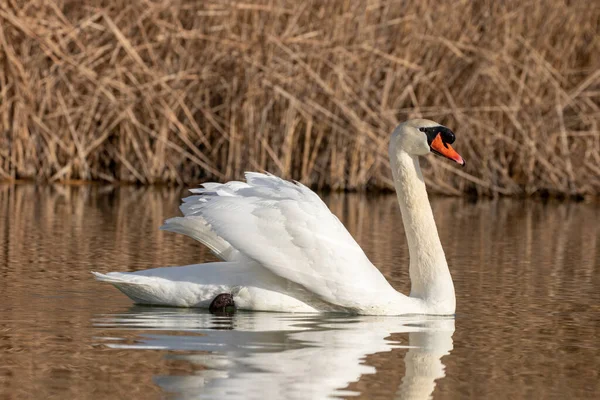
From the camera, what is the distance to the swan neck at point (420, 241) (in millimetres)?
6192

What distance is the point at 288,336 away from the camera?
17.5 feet

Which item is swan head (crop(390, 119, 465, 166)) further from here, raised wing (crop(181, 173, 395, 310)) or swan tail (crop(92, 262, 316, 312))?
swan tail (crop(92, 262, 316, 312))

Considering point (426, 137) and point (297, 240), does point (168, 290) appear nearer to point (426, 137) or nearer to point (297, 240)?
point (297, 240)

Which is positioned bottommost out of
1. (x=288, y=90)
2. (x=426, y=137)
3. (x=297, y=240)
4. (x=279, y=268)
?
(x=279, y=268)

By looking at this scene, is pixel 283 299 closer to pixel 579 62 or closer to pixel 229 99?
pixel 229 99

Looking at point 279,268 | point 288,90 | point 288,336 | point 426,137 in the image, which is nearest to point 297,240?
point 279,268

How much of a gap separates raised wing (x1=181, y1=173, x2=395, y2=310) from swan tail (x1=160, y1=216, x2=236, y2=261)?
0.38ft

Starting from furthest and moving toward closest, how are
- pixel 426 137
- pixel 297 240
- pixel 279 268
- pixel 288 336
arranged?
pixel 426 137 < pixel 297 240 < pixel 279 268 < pixel 288 336

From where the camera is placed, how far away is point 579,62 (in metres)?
15.4

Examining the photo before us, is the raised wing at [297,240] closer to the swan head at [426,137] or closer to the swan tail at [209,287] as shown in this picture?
the swan tail at [209,287]

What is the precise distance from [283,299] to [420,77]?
851cm

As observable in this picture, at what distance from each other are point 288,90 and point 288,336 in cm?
887

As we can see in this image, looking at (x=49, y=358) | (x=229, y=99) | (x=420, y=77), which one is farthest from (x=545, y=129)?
(x=49, y=358)

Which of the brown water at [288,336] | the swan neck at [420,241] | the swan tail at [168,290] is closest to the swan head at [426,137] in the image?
the swan neck at [420,241]
